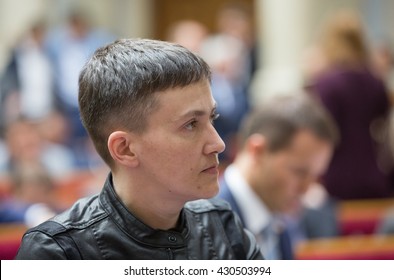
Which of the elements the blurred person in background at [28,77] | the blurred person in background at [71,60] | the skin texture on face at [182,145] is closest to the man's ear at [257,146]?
the skin texture on face at [182,145]

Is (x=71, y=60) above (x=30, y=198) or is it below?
above

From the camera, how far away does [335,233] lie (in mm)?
4453

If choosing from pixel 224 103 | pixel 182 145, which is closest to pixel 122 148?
pixel 182 145

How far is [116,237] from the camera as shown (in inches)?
64.9

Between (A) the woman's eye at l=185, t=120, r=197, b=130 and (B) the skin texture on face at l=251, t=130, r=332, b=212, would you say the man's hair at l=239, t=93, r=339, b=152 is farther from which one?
(A) the woman's eye at l=185, t=120, r=197, b=130

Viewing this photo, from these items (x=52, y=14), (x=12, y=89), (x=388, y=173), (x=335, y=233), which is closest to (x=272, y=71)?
(x=12, y=89)

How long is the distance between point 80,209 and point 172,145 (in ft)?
0.77

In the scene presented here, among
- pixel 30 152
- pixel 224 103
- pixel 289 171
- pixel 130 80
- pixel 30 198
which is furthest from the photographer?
pixel 224 103

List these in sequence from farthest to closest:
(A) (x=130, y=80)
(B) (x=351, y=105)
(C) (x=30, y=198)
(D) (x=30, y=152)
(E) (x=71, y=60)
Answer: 1. (E) (x=71, y=60)
2. (D) (x=30, y=152)
3. (B) (x=351, y=105)
4. (C) (x=30, y=198)
5. (A) (x=130, y=80)

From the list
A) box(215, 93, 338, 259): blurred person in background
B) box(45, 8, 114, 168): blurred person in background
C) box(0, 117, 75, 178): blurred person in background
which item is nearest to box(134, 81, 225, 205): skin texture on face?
box(215, 93, 338, 259): blurred person in background

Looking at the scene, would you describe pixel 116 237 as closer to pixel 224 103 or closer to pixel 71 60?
pixel 224 103

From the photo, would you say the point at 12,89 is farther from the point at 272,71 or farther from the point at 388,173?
the point at 388,173

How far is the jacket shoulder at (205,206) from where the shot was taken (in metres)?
1.85

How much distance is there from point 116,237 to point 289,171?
4.38ft
